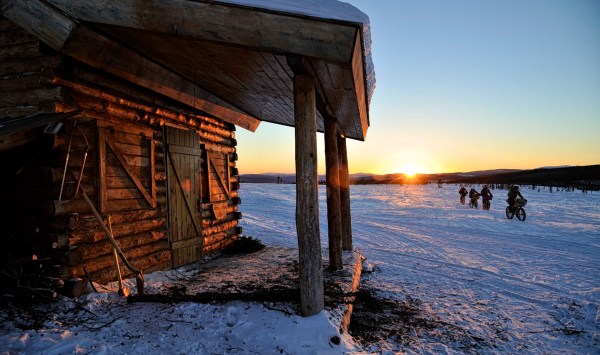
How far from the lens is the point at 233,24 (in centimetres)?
371

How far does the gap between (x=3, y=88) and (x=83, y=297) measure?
3420 millimetres

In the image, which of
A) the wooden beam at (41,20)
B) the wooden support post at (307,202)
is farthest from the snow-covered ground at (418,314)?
the wooden beam at (41,20)

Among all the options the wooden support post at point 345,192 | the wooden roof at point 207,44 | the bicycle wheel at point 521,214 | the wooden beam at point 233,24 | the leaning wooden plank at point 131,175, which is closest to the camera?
the wooden beam at point 233,24

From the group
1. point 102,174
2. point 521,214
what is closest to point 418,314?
point 102,174

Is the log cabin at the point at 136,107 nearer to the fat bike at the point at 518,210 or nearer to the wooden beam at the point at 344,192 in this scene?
the wooden beam at the point at 344,192

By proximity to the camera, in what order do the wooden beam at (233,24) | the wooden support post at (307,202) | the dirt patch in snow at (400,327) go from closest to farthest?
the wooden beam at (233,24) < the wooden support post at (307,202) < the dirt patch in snow at (400,327)

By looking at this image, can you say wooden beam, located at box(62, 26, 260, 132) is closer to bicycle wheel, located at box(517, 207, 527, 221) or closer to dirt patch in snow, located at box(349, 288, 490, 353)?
dirt patch in snow, located at box(349, 288, 490, 353)

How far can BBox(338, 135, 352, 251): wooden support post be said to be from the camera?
7.75 m

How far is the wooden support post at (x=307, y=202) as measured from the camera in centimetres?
395

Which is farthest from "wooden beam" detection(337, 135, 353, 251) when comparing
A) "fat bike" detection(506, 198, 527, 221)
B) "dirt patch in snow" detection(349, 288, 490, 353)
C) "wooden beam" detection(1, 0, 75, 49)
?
"fat bike" detection(506, 198, 527, 221)

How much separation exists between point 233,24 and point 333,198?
12.1ft

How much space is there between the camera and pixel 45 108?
4.66 metres

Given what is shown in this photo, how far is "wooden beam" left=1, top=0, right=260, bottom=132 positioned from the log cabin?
19 millimetres

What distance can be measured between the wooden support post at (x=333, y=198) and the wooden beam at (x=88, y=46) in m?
3.08
